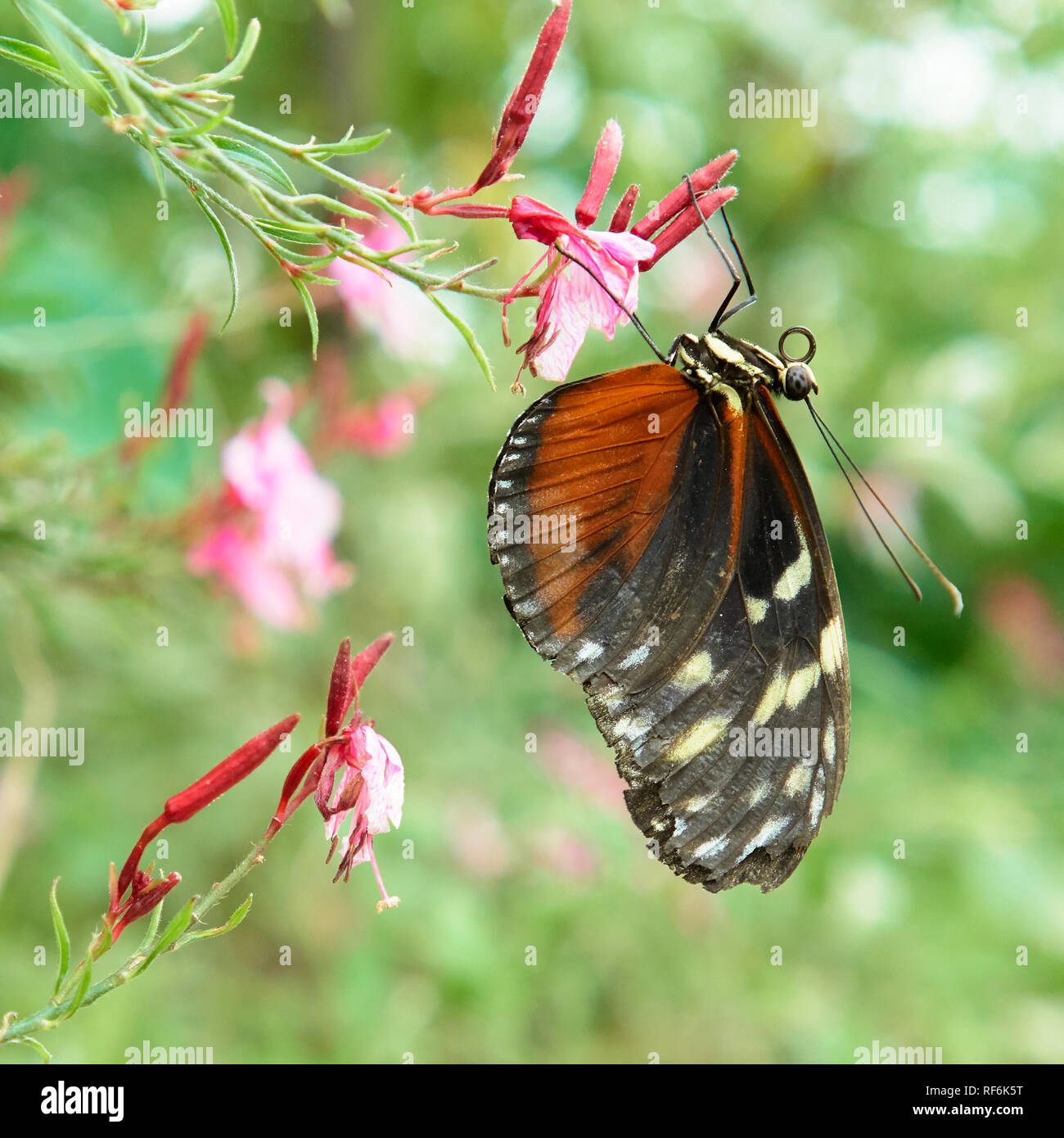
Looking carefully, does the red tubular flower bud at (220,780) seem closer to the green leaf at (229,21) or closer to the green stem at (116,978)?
the green stem at (116,978)

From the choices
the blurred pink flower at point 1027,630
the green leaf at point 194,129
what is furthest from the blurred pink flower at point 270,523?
the blurred pink flower at point 1027,630

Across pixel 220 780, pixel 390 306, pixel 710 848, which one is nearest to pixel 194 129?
pixel 220 780

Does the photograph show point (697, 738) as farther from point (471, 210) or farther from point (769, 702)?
point (471, 210)

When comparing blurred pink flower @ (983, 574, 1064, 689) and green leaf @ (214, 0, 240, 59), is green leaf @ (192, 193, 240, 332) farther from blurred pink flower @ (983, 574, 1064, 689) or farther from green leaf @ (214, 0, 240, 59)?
blurred pink flower @ (983, 574, 1064, 689)

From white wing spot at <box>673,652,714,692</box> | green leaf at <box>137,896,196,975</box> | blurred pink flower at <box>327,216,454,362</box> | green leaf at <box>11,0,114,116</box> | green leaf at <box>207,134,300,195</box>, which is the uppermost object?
blurred pink flower at <box>327,216,454,362</box>

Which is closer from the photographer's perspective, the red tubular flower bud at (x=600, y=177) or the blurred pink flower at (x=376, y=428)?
the red tubular flower bud at (x=600, y=177)

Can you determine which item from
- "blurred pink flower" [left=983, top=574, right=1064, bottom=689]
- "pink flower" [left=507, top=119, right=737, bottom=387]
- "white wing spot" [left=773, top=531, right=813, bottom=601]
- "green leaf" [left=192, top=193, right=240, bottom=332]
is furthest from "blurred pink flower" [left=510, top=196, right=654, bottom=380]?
"blurred pink flower" [left=983, top=574, right=1064, bottom=689]

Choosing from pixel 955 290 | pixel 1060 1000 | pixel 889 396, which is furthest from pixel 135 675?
pixel 955 290
